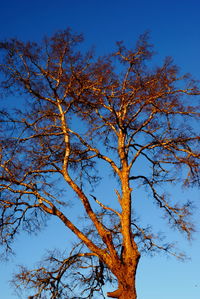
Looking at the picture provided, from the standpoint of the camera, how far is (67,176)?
10.9 m

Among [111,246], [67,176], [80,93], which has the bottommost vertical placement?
[111,246]

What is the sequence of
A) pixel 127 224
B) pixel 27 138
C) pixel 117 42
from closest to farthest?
pixel 127 224 → pixel 27 138 → pixel 117 42

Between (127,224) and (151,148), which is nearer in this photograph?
(127,224)

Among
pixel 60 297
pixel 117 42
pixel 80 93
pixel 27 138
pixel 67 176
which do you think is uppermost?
pixel 117 42

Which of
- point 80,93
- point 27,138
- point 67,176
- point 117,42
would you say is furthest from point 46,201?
point 117,42

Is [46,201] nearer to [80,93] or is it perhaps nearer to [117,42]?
[80,93]

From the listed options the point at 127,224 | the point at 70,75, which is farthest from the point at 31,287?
the point at 70,75

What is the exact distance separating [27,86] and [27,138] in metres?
→ 1.48

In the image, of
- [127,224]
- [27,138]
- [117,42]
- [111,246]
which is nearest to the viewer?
[111,246]

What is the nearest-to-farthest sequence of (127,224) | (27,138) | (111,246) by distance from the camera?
1. (111,246)
2. (127,224)
3. (27,138)

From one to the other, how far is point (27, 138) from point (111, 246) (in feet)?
12.2

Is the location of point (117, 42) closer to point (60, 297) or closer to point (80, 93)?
point (80, 93)

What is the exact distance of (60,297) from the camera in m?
10.3

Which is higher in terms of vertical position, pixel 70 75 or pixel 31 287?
pixel 70 75
